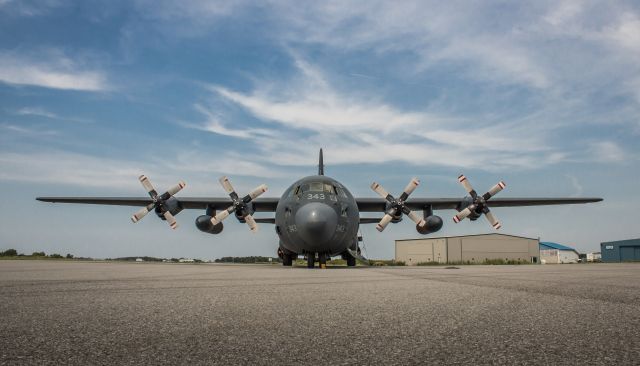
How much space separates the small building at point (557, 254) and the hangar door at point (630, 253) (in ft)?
23.7

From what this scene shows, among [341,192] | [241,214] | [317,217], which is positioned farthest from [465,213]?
[241,214]

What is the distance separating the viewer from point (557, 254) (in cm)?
7388

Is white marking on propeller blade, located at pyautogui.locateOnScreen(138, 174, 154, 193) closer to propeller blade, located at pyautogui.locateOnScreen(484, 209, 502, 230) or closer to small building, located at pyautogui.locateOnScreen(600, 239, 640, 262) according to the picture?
propeller blade, located at pyautogui.locateOnScreen(484, 209, 502, 230)

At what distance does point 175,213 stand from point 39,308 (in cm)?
2506

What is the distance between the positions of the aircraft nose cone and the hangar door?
231 ft

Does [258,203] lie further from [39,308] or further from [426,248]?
[426,248]

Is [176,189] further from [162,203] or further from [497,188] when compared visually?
[497,188]

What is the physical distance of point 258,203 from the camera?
29.1 metres

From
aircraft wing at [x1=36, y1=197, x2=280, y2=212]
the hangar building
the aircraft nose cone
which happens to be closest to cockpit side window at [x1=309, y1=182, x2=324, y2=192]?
the aircraft nose cone

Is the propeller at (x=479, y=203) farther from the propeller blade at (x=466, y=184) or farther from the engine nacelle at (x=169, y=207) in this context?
the engine nacelle at (x=169, y=207)

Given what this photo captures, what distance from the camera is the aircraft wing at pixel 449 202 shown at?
29594mm

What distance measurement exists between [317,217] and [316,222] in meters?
0.21

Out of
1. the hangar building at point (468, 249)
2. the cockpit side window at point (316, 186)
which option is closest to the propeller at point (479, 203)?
the cockpit side window at point (316, 186)

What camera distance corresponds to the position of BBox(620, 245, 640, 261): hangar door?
70.0 metres
